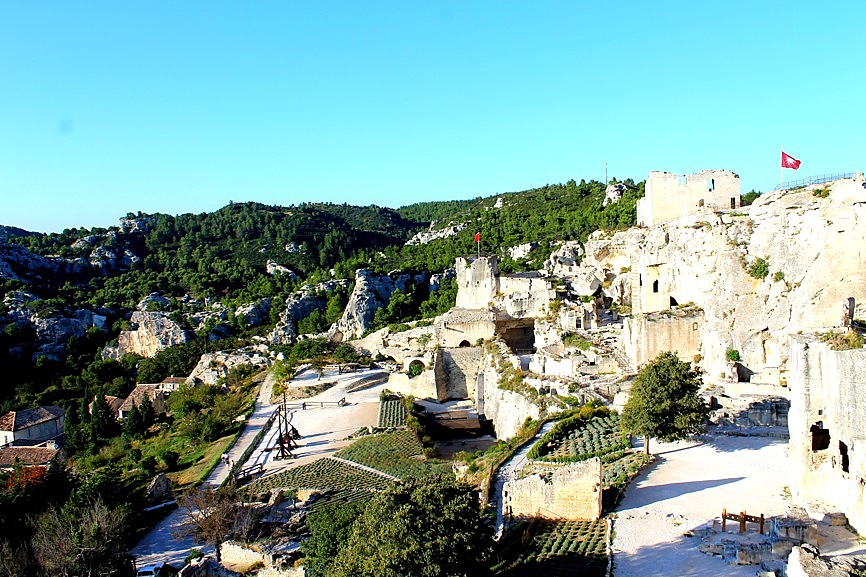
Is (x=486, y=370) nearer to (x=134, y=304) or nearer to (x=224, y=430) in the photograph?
(x=224, y=430)

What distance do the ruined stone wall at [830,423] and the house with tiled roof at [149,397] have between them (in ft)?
123

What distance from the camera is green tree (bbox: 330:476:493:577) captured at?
9.16m

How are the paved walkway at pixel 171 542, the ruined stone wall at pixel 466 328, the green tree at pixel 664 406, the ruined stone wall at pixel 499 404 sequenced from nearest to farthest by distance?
1. the green tree at pixel 664 406
2. the paved walkway at pixel 171 542
3. the ruined stone wall at pixel 499 404
4. the ruined stone wall at pixel 466 328

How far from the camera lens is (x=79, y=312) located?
200ft

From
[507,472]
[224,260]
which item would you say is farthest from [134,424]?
[224,260]

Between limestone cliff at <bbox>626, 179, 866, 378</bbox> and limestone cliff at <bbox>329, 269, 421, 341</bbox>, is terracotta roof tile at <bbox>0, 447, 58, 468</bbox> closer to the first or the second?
limestone cliff at <bbox>329, 269, 421, 341</bbox>

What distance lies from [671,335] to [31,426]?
37649mm

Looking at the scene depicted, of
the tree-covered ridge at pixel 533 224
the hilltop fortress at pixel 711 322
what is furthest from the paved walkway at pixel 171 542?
the tree-covered ridge at pixel 533 224

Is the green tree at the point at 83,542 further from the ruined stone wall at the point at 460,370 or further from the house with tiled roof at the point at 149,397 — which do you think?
the house with tiled roof at the point at 149,397

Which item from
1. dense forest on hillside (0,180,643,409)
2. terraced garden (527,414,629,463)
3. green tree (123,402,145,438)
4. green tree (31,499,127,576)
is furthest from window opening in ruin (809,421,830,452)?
green tree (123,402,145,438)

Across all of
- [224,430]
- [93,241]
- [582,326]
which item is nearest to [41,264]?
[93,241]

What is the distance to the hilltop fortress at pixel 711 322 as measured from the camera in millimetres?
11758

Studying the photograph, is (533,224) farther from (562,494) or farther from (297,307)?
(562,494)

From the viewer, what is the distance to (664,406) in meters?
15.6
